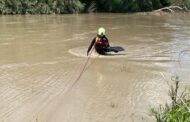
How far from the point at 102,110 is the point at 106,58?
21.6 feet

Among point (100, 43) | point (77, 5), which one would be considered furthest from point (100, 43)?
point (77, 5)

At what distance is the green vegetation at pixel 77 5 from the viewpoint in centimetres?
3650

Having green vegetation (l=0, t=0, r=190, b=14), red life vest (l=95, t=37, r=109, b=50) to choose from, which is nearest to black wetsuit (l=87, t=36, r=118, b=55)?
red life vest (l=95, t=37, r=109, b=50)

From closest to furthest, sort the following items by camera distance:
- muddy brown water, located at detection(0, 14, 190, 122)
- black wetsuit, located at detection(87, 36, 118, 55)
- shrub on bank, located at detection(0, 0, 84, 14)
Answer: muddy brown water, located at detection(0, 14, 190, 122) < black wetsuit, located at detection(87, 36, 118, 55) < shrub on bank, located at detection(0, 0, 84, 14)

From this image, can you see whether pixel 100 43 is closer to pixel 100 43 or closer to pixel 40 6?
pixel 100 43

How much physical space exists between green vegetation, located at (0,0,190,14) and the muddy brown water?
→ 12867 millimetres

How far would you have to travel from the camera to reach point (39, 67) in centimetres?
1479

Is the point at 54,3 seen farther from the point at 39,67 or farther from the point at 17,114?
the point at 17,114

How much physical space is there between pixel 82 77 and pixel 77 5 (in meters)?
26.1

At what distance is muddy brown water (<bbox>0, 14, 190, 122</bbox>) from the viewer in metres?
9.90

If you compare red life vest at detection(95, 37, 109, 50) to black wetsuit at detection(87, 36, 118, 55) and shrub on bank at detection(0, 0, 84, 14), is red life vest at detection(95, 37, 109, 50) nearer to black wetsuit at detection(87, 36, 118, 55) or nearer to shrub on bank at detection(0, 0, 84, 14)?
black wetsuit at detection(87, 36, 118, 55)

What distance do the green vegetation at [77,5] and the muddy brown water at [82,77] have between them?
42.2 ft

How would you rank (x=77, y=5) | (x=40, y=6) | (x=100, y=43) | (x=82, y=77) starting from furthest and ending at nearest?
(x=77, y=5), (x=40, y=6), (x=100, y=43), (x=82, y=77)

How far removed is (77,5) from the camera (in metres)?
38.9
